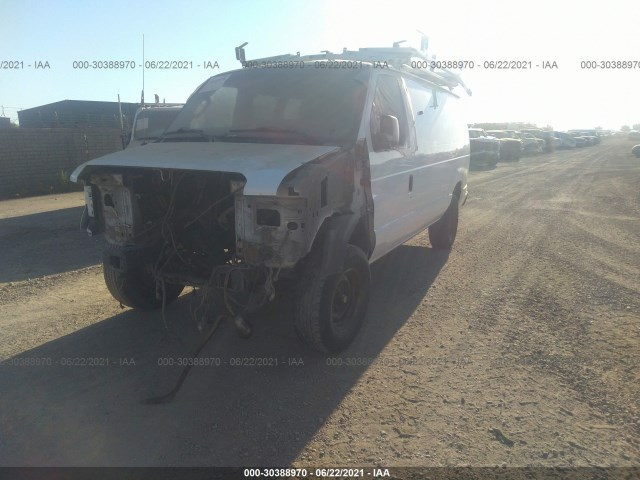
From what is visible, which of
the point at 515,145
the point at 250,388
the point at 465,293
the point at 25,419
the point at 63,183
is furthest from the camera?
the point at 515,145

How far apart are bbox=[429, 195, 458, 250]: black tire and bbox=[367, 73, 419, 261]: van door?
1.87 meters

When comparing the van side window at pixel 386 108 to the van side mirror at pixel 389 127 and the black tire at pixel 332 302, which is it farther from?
the black tire at pixel 332 302

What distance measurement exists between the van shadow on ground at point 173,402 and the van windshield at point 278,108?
1718 millimetres

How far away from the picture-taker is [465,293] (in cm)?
532

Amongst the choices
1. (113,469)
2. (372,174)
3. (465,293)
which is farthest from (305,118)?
(113,469)

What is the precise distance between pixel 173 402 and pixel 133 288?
1536mm

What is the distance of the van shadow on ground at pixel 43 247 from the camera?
6.06 metres

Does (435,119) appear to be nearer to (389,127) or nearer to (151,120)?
(389,127)

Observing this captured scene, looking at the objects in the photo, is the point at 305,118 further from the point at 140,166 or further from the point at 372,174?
the point at 140,166

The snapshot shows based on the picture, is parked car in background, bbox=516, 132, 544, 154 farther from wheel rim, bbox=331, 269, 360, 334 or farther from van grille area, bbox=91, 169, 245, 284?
van grille area, bbox=91, 169, 245, 284

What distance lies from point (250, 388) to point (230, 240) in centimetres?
120

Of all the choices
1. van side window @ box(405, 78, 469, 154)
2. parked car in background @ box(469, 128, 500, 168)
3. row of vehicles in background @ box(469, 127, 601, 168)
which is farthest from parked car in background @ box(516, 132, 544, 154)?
van side window @ box(405, 78, 469, 154)

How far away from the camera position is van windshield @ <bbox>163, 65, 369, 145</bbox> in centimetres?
403

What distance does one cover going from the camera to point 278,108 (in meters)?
4.40
